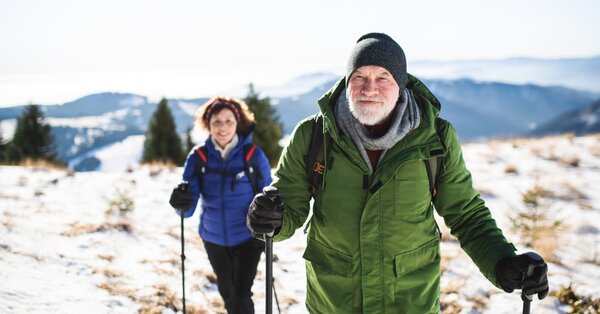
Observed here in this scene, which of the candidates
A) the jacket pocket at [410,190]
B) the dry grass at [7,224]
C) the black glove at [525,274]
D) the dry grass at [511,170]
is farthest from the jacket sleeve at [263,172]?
the dry grass at [511,170]

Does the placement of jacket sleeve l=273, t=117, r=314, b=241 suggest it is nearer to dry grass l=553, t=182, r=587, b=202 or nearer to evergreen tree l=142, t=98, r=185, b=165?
dry grass l=553, t=182, r=587, b=202

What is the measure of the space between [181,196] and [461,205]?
2.67m

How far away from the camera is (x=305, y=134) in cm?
238

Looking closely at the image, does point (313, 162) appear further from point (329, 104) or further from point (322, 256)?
point (322, 256)

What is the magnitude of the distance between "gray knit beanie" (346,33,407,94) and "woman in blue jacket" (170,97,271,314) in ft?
6.06

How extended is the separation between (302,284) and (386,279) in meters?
3.47

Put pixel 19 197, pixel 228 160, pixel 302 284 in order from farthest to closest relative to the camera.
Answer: pixel 19 197, pixel 302 284, pixel 228 160

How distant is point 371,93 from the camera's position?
2227 mm

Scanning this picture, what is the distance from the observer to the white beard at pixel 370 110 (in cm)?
221

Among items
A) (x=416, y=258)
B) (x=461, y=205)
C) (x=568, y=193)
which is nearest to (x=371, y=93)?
(x=461, y=205)

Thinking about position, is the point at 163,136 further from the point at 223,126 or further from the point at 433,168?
the point at 433,168

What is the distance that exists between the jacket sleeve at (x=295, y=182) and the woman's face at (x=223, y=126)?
67.9 inches

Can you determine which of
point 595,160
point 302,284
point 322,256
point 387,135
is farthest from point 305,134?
point 595,160

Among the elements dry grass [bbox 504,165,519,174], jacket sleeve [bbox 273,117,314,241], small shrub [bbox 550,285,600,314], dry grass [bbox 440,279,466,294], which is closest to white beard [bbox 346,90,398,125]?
jacket sleeve [bbox 273,117,314,241]
